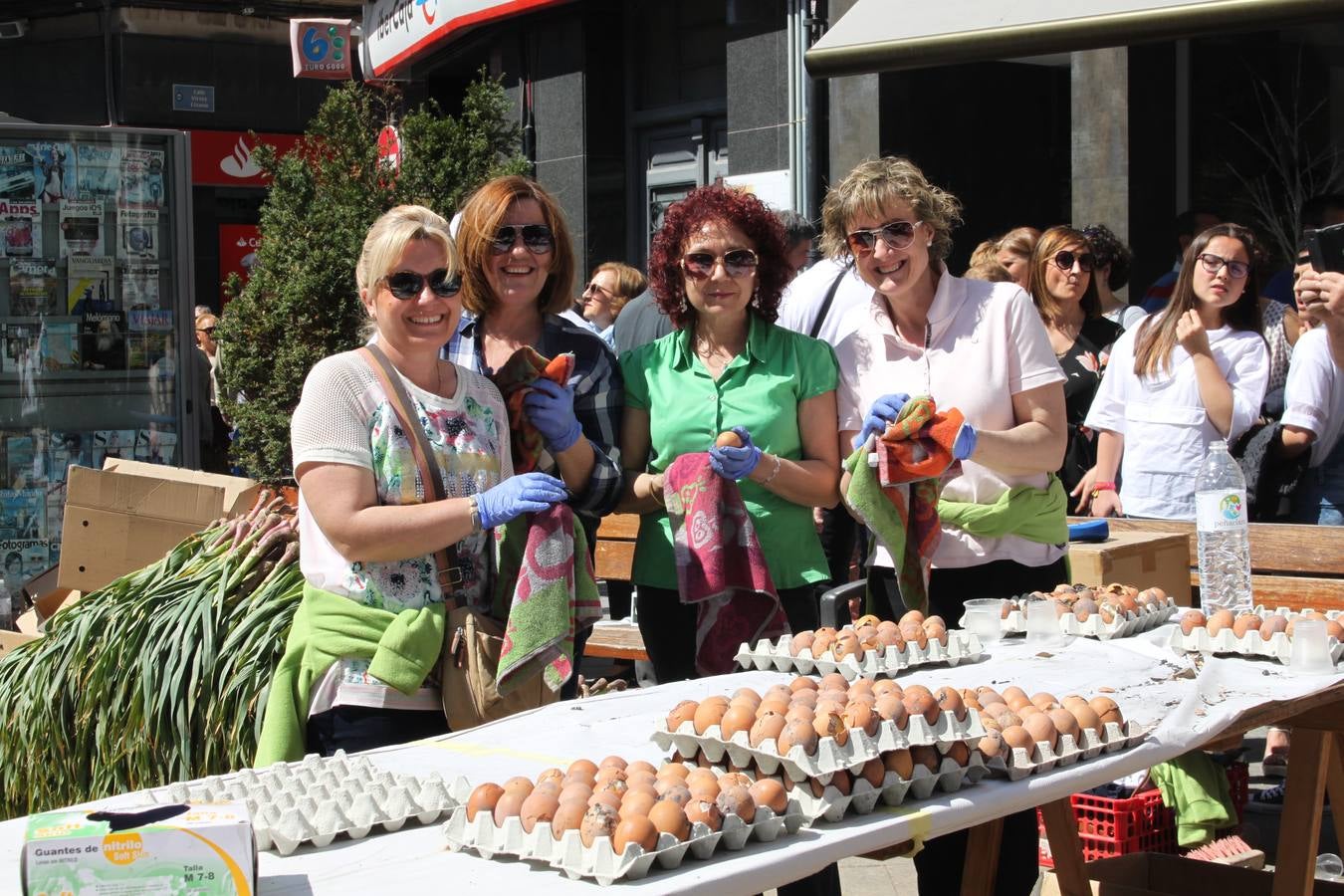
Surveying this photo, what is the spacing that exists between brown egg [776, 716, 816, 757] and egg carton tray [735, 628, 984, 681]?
2.30 ft

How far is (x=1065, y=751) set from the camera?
8.32 feet

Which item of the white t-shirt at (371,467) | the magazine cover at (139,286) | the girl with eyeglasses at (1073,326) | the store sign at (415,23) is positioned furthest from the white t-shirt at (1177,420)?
the store sign at (415,23)

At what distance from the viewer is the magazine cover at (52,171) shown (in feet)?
23.2

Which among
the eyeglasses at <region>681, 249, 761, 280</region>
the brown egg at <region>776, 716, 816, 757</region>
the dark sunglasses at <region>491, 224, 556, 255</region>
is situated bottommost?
the brown egg at <region>776, 716, 816, 757</region>

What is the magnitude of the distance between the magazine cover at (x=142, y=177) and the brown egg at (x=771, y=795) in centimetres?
599

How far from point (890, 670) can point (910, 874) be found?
1.93 m

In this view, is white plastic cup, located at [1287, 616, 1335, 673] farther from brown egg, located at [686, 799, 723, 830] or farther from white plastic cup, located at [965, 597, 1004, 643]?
brown egg, located at [686, 799, 723, 830]

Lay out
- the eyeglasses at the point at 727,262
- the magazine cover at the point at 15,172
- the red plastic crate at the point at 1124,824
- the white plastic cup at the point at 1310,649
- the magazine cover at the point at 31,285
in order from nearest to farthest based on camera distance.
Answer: the white plastic cup at the point at 1310,649, the eyeglasses at the point at 727,262, the red plastic crate at the point at 1124,824, the magazine cover at the point at 15,172, the magazine cover at the point at 31,285

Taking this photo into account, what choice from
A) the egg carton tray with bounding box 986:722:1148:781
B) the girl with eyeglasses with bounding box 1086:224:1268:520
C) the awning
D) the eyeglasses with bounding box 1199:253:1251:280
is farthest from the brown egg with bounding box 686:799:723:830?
the eyeglasses with bounding box 1199:253:1251:280

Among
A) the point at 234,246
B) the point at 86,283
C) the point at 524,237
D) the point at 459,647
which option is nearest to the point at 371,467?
the point at 459,647

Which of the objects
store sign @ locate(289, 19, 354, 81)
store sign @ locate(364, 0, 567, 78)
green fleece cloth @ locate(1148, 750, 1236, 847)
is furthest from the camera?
store sign @ locate(289, 19, 354, 81)

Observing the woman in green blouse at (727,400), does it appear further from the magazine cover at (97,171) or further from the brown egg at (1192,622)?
the magazine cover at (97,171)

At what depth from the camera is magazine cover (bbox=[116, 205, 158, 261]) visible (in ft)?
23.9

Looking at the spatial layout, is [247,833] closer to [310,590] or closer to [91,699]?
[310,590]
